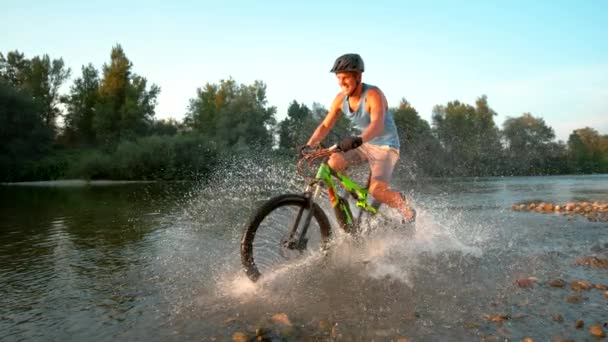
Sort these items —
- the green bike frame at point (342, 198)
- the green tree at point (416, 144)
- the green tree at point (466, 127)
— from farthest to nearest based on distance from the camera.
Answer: the green tree at point (466, 127)
the green tree at point (416, 144)
the green bike frame at point (342, 198)

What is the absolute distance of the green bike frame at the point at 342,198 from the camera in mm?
4973

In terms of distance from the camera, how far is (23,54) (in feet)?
235

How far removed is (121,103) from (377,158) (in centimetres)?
6506

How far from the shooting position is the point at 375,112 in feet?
16.8

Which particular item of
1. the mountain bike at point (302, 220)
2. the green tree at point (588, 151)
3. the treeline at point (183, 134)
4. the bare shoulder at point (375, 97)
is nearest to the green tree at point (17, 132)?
the treeline at point (183, 134)

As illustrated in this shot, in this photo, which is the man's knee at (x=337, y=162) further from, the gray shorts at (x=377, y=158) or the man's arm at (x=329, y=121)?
the man's arm at (x=329, y=121)

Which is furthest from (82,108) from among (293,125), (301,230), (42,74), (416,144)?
(301,230)

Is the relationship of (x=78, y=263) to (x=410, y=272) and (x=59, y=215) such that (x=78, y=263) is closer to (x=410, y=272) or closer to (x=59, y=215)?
(x=410, y=272)

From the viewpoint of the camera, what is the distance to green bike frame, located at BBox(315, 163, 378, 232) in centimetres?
497

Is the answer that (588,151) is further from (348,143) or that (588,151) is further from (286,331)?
(286,331)

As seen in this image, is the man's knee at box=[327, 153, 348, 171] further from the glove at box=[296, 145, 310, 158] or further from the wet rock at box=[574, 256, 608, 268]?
the wet rock at box=[574, 256, 608, 268]

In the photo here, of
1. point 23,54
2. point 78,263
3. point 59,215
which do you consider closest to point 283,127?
point 23,54

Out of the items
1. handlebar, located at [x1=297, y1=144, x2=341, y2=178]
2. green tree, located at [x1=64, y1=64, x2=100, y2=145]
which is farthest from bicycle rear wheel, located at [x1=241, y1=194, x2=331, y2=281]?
green tree, located at [x1=64, y1=64, x2=100, y2=145]

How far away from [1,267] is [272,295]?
13.2ft
